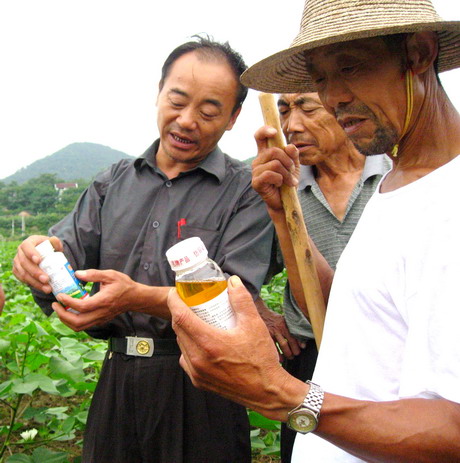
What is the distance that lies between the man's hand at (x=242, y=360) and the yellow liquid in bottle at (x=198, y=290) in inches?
1.9

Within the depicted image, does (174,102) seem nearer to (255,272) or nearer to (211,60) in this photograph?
(211,60)

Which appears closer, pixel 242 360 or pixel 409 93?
pixel 242 360

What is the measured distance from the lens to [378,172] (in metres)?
2.17

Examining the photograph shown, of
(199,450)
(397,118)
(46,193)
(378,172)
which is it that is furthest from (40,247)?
(46,193)

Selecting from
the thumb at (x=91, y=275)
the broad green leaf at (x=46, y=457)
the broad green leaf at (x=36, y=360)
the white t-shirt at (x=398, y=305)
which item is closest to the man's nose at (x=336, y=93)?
the white t-shirt at (x=398, y=305)

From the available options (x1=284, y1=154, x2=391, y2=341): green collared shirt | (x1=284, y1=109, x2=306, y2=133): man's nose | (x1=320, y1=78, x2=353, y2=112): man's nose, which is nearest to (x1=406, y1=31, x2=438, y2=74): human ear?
(x1=320, y1=78, x2=353, y2=112): man's nose

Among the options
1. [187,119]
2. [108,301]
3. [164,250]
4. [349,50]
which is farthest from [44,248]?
[349,50]

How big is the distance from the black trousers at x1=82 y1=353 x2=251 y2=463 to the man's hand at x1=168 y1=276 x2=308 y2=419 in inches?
39.7

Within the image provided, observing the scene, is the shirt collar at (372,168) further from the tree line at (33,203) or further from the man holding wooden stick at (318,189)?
the tree line at (33,203)

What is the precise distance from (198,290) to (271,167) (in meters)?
0.77

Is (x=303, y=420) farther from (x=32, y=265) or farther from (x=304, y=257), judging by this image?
(x=32, y=265)

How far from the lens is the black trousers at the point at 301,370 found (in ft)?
7.30

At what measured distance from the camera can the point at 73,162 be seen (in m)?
104

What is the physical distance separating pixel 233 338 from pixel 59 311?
0.97 meters
